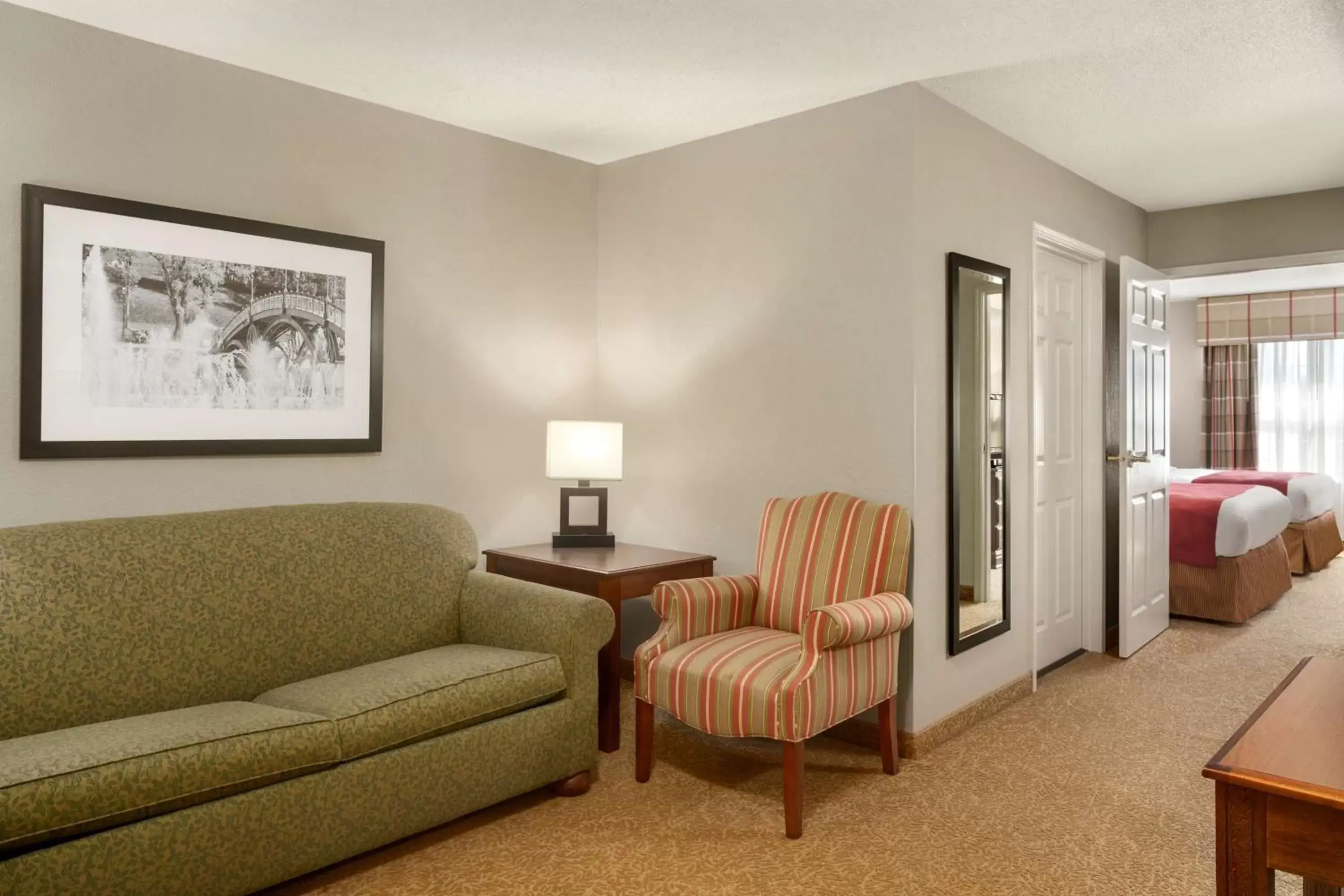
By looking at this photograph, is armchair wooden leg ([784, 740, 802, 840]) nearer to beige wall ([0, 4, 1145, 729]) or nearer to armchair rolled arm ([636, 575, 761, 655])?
armchair rolled arm ([636, 575, 761, 655])

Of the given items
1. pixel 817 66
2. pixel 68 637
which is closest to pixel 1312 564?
pixel 817 66

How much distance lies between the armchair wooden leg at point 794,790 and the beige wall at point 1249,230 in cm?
399

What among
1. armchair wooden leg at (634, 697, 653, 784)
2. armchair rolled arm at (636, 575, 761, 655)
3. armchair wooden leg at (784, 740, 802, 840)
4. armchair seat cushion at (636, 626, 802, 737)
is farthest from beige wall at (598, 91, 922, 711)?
armchair wooden leg at (634, 697, 653, 784)

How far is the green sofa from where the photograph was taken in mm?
1975

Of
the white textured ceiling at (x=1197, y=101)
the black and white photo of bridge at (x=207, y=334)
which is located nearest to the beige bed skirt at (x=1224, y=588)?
the white textured ceiling at (x=1197, y=101)

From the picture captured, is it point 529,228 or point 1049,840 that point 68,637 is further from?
point 1049,840

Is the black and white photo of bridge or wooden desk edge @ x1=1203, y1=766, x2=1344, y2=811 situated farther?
the black and white photo of bridge

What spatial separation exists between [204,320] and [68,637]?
111cm

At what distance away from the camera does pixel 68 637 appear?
2.36 metres

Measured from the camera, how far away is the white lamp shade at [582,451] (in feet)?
12.1

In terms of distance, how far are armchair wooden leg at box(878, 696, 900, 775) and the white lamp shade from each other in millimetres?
1372

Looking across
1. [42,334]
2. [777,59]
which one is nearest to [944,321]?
[777,59]

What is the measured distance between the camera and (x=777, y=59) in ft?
9.96

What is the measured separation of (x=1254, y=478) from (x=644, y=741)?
6196 mm
